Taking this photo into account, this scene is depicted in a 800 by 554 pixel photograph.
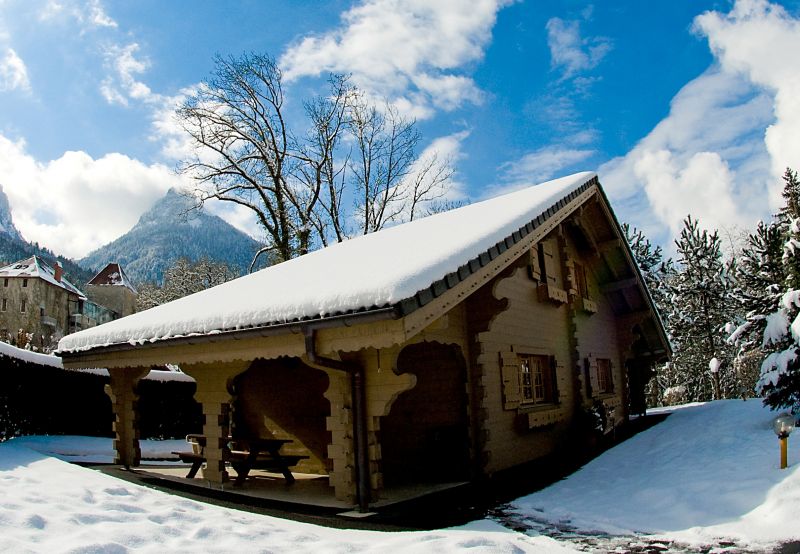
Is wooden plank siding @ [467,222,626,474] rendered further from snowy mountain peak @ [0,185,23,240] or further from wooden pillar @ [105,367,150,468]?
snowy mountain peak @ [0,185,23,240]

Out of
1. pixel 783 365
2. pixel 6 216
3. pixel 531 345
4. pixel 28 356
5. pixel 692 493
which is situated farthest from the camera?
pixel 6 216

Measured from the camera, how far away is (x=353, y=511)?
19.4 ft

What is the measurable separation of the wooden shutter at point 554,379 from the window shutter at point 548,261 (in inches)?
59.1

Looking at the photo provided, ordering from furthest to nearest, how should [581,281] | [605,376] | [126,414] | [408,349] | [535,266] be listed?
1. [605,376]
2. [581,281]
3. [535,266]
4. [126,414]
5. [408,349]

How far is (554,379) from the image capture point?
1094 cm

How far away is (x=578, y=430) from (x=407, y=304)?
7920 millimetres

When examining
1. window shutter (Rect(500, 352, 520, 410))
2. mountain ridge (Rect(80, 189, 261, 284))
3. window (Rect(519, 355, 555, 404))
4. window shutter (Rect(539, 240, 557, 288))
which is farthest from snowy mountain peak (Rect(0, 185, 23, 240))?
window shutter (Rect(500, 352, 520, 410))

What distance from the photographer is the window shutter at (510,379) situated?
9031mm

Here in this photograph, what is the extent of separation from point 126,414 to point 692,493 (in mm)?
8452

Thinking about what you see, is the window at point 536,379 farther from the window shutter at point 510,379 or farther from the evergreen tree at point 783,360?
the evergreen tree at point 783,360

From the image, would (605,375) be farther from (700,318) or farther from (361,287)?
(700,318)

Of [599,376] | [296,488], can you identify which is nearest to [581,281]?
[599,376]

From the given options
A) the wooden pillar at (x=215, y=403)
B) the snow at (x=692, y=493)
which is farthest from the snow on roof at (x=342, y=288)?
the snow at (x=692, y=493)

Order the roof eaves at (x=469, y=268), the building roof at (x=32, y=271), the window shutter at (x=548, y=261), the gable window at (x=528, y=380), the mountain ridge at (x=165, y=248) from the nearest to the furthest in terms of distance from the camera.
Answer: the roof eaves at (x=469, y=268) → the gable window at (x=528, y=380) → the window shutter at (x=548, y=261) → the building roof at (x=32, y=271) → the mountain ridge at (x=165, y=248)
